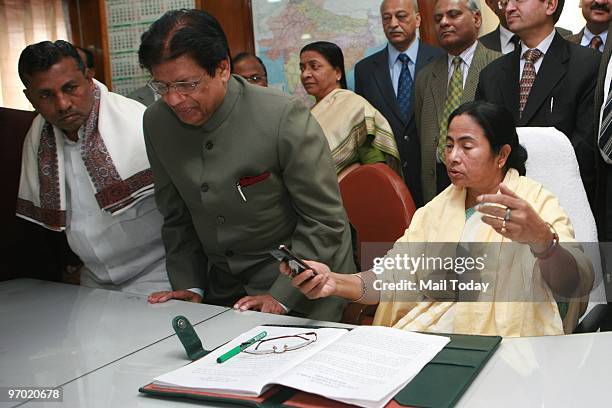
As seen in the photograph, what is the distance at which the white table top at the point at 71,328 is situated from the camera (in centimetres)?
127

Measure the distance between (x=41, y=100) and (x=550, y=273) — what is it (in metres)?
1.52

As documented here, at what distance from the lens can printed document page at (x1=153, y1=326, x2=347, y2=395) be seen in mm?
999

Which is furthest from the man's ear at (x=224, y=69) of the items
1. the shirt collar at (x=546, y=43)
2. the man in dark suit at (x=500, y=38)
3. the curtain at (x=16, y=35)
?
the curtain at (x=16, y=35)

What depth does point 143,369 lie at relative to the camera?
46.8 inches

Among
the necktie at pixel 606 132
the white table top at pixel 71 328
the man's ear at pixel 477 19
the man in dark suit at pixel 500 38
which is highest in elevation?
the man's ear at pixel 477 19

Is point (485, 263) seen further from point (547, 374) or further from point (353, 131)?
point (353, 131)

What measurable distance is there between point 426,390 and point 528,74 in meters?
1.67

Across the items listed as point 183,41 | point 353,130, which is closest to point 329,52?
point 353,130

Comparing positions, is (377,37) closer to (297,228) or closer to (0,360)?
(297,228)

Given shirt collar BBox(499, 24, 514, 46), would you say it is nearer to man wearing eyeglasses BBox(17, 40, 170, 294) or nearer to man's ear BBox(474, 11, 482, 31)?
man's ear BBox(474, 11, 482, 31)

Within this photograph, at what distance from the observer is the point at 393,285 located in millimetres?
1638

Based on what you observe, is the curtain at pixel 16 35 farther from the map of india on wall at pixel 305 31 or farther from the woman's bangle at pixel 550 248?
the woman's bangle at pixel 550 248

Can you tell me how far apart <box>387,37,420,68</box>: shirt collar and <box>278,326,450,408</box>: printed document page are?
2.27 meters

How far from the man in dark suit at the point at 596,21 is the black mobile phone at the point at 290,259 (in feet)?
5.78
